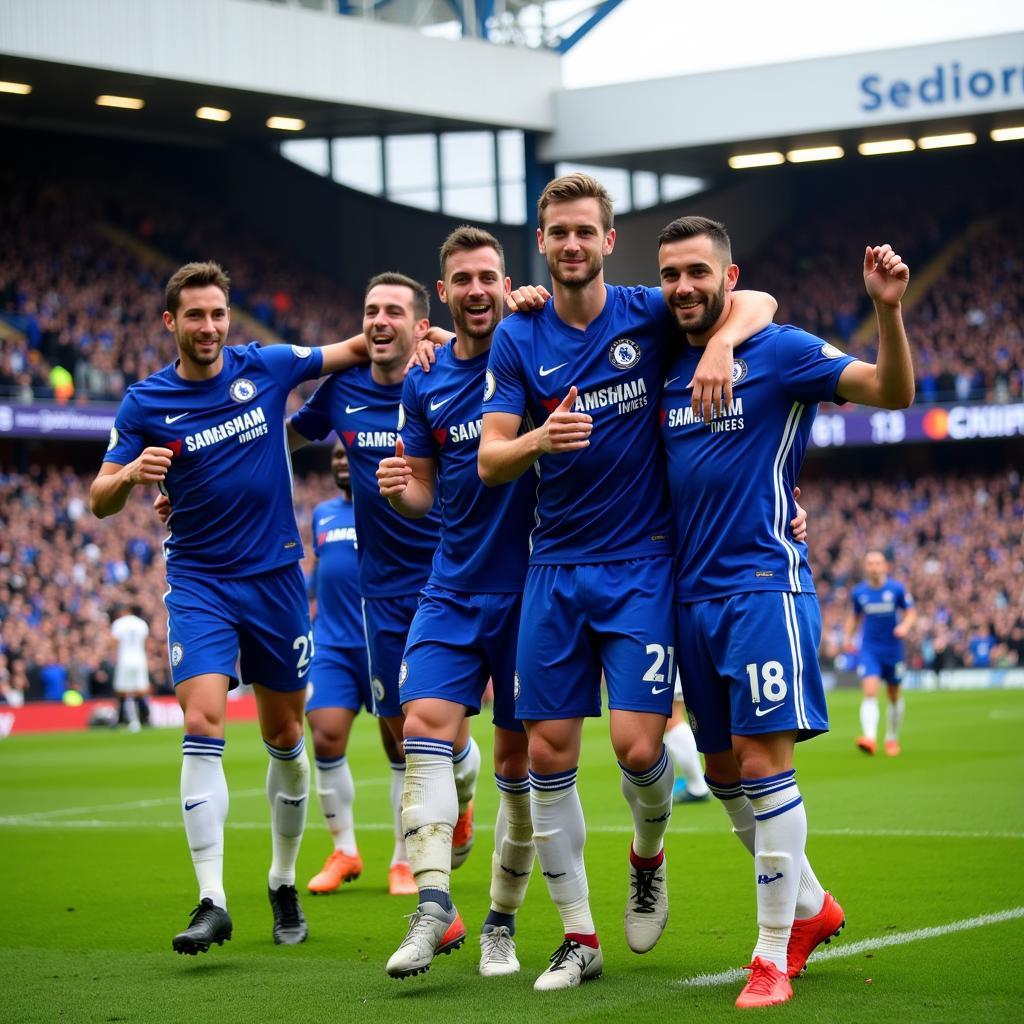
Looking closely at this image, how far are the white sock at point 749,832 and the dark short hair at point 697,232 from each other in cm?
197

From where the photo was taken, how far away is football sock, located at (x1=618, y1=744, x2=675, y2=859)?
588 centimetres

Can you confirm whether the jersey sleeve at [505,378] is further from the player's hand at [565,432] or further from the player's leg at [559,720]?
the player's leg at [559,720]

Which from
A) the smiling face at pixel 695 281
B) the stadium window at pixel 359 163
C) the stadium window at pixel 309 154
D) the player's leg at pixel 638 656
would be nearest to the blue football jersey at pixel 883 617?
the player's leg at pixel 638 656

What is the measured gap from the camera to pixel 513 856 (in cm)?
634

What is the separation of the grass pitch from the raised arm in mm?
2005

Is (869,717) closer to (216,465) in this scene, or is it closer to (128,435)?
(216,465)

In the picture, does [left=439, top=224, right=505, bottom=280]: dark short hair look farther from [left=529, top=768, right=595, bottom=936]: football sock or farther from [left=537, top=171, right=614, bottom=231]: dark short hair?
[left=529, top=768, right=595, bottom=936]: football sock

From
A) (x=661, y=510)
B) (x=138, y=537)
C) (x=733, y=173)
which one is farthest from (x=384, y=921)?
(x=733, y=173)

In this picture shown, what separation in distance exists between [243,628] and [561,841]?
74.6 inches

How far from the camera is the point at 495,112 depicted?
1423 inches

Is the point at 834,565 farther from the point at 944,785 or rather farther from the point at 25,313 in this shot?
the point at 944,785

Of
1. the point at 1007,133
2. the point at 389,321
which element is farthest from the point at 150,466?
the point at 1007,133

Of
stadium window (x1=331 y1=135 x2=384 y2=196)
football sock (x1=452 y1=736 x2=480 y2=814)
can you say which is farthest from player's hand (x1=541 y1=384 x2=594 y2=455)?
stadium window (x1=331 y1=135 x2=384 y2=196)

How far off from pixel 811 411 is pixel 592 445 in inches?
31.5
